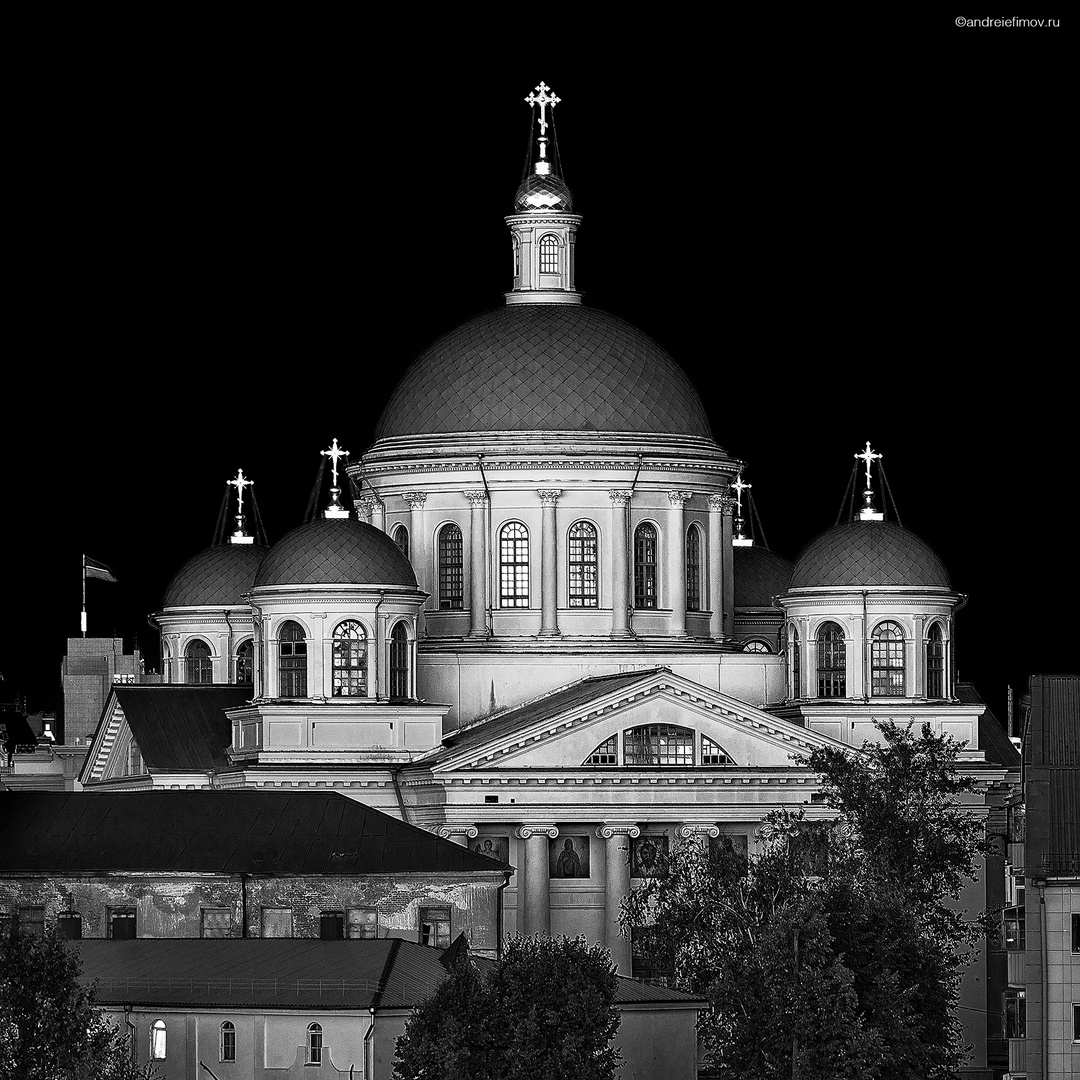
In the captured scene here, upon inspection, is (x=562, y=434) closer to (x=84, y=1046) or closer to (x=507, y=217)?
(x=507, y=217)

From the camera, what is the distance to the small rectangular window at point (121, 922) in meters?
114

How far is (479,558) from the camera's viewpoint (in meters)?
126

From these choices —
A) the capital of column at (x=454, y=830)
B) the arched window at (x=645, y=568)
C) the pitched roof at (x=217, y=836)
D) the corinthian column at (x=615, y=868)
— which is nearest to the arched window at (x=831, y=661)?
the arched window at (x=645, y=568)

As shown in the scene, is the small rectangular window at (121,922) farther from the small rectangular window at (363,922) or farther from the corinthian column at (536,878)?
the corinthian column at (536,878)

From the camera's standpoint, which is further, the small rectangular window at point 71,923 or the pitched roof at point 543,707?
the pitched roof at point 543,707

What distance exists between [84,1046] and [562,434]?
3894cm

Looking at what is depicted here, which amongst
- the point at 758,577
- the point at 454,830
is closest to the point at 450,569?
the point at 454,830

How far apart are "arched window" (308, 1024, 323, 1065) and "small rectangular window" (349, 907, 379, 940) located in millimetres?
14050

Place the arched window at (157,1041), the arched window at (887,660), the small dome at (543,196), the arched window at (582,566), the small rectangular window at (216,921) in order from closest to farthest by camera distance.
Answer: the arched window at (157,1041), the small rectangular window at (216,921), the arched window at (887,660), the arched window at (582,566), the small dome at (543,196)

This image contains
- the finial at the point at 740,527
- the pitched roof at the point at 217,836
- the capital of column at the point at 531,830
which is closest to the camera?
the pitched roof at the point at 217,836

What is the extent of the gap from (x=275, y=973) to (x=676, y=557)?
27.6 m

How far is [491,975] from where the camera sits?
9538 centimetres

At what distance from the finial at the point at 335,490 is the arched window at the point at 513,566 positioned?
14.6ft

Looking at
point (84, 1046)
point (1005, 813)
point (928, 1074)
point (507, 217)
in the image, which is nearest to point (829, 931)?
point (928, 1074)
